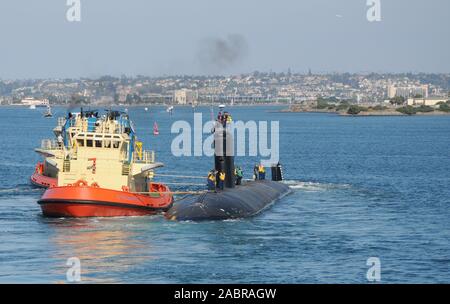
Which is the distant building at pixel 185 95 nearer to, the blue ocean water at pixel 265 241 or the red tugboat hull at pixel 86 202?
the blue ocean water at pixel 265 241

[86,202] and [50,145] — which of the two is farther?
[50,145]

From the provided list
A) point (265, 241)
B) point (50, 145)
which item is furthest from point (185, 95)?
point (265, 241)

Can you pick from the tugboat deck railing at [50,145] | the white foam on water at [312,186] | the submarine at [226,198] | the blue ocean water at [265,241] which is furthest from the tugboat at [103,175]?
the white foam on water at [312,186]

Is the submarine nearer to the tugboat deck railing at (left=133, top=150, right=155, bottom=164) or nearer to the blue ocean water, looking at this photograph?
the blue ocean water

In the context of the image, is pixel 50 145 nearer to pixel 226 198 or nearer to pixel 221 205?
pixel 226 198

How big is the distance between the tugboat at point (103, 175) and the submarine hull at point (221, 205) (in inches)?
97.6

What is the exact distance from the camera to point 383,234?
5081 centimetres

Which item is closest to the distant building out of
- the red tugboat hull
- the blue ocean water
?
the blue ocean water

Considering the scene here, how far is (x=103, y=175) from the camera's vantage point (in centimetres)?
5744

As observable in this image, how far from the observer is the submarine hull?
53094 millimetres

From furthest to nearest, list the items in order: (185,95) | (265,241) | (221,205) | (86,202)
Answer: (185,95) → (221,205) → (86,202) → (265,241)

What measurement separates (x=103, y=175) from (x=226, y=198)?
23.6 ft

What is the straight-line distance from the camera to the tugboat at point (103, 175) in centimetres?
5419
